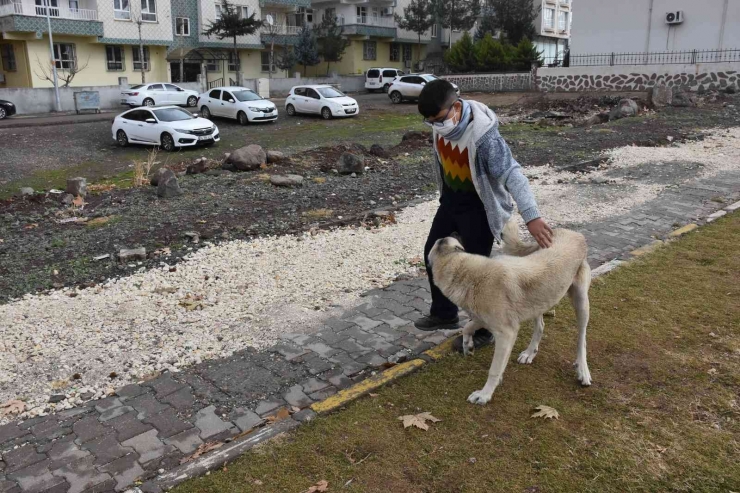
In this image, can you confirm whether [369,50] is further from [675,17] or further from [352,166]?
[352,166]

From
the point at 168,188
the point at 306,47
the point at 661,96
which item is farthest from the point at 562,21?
the point at 168,188

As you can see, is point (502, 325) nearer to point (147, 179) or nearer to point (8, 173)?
point (147, 179)

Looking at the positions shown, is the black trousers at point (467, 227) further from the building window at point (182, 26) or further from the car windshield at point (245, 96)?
the building window at point (182, 26)

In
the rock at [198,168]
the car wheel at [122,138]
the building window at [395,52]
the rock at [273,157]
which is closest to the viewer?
the rock at [198,168]

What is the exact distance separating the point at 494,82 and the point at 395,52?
811 inches

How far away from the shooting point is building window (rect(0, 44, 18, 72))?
36656 millimetres

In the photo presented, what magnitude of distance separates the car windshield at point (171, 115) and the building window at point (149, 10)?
23696 millimetres

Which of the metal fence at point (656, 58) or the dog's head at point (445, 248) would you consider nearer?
the dog's head at point (445, 248)

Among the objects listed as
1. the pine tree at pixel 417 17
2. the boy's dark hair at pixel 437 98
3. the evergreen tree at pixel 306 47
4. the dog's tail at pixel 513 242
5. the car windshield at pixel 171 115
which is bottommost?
the dog's tail at pixel 513 242

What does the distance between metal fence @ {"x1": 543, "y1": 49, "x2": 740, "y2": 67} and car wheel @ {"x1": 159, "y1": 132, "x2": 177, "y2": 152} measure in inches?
900

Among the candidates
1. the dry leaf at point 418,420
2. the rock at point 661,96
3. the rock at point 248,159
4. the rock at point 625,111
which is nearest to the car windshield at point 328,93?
the rock at point 625,111

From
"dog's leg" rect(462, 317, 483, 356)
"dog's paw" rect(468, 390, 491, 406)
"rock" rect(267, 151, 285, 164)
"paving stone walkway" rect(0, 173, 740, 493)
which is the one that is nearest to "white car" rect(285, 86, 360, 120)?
"rock" rect(267, 151, 285, 164)

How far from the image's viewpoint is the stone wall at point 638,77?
2734 centimetres

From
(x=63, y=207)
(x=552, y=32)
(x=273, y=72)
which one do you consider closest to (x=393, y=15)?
(x=273, y=72)
